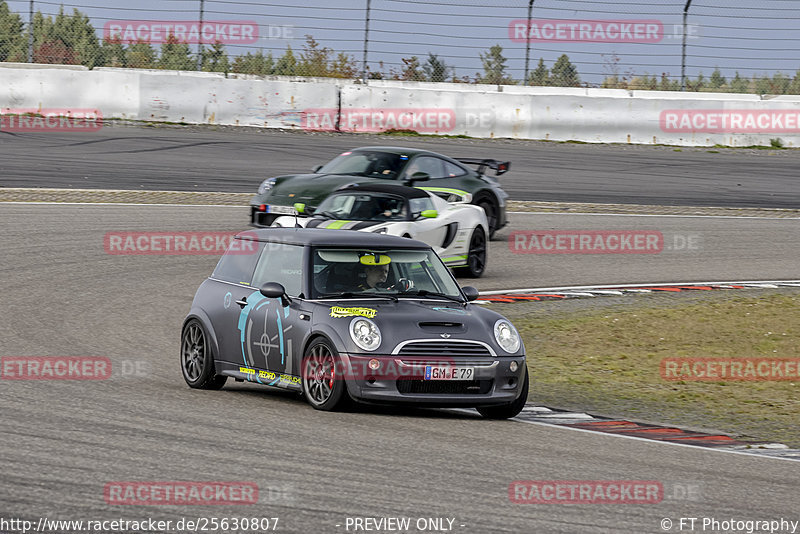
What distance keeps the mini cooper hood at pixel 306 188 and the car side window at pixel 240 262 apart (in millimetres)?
5944

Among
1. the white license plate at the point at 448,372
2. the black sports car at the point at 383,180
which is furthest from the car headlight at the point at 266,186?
the white license plate at the point at 448,372

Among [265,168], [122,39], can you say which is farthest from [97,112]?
[265,168]

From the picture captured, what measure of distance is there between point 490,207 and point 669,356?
6.82 metres

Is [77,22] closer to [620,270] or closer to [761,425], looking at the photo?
[620,270]

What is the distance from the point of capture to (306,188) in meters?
16.3

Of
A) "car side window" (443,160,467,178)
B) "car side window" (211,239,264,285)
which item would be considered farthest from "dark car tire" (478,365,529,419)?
"car side window" (443,160,467,178)

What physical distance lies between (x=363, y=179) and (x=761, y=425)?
8503mm

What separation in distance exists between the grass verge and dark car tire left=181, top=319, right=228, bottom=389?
8.62 feet

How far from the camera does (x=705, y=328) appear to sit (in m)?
13.8

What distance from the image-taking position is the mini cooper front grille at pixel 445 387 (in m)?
8.23

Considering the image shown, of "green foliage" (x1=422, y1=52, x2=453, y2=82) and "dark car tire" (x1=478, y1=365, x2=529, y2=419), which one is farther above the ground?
"green foliage" (x1=422, y1=52, x2=453, y2=82)

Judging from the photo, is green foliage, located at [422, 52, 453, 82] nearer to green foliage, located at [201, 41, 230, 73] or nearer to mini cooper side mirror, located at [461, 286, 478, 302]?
green foliage, located at [201, 41, 230, 73]

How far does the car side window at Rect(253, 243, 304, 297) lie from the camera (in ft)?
29.9

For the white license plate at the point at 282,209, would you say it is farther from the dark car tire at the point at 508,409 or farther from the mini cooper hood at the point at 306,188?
the dark car tire at the point at 508,409
